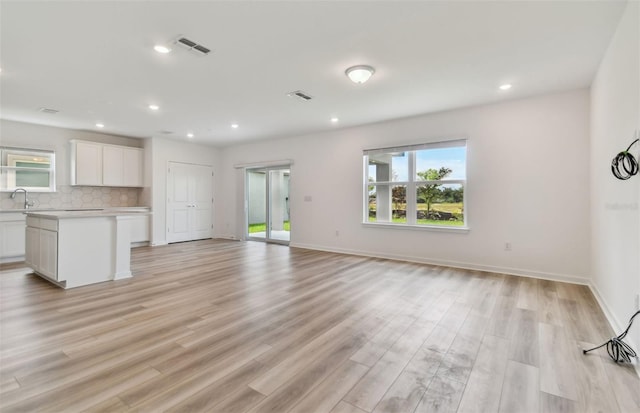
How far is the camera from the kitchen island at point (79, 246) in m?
3.66

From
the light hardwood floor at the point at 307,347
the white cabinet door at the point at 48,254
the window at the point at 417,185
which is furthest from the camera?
the window at the point at 417,185

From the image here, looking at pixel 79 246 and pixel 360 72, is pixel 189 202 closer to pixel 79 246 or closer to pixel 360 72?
pixel 79 246

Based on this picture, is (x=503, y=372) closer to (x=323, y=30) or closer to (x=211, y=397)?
(x=211, y=397)

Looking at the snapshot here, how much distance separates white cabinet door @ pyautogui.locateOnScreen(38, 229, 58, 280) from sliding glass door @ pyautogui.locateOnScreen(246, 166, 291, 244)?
14.4 feet

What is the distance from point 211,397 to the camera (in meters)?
1.64

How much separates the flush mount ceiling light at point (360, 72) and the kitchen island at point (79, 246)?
3.51m

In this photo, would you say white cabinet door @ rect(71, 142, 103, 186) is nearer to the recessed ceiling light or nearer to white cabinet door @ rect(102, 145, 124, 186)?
white cabinet door @ rect(102, 145, 124, 186)

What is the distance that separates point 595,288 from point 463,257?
164 cm

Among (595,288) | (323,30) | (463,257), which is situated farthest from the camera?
(463,257)

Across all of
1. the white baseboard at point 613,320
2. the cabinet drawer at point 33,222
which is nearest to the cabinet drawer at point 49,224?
the cabinet drawer at point 33,222

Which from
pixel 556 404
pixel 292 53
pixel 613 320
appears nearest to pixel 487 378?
pixel 556 404

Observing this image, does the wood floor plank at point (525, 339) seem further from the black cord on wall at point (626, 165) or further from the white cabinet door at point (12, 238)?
the white cabinet door at point (12, 238)

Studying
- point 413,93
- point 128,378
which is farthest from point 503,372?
point 413,93

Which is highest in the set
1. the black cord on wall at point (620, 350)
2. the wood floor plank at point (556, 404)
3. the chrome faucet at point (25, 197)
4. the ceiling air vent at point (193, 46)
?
the ceiling air vent at point (193, 46)
